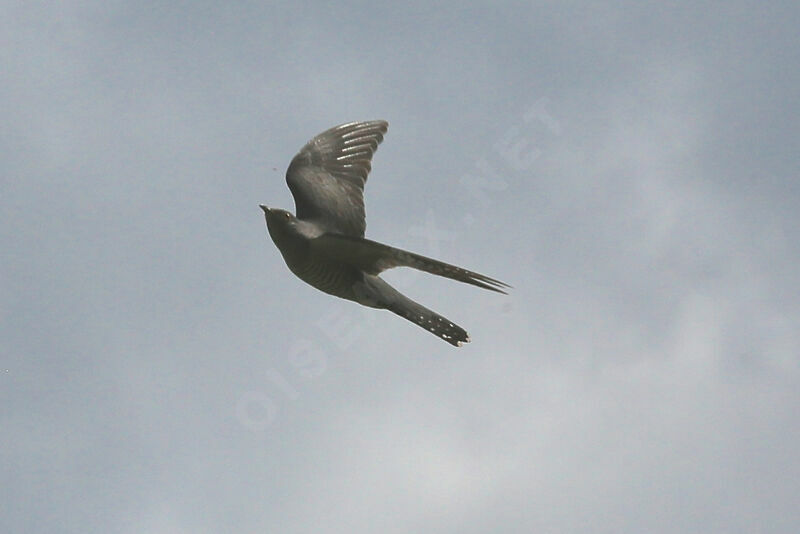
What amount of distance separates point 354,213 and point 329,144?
143cm

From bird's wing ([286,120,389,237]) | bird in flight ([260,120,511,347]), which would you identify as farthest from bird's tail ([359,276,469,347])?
bird's wing ([286,120,389,237])

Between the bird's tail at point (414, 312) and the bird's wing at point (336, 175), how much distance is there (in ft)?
3.27

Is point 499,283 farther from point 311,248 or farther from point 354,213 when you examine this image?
point 354,213

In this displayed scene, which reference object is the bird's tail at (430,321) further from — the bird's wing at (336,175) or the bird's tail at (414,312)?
the bird's wing at (336,175)

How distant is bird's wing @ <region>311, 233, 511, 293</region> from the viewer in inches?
400

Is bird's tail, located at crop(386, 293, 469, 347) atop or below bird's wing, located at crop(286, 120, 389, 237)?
below

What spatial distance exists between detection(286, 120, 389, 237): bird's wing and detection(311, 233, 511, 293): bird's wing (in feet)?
2.49

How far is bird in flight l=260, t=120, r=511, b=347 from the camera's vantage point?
10.7m

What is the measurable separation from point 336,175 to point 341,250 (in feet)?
7.50

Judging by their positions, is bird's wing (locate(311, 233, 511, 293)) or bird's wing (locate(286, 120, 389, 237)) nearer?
A: bird's wing (locate(311, 233, 511, 293))

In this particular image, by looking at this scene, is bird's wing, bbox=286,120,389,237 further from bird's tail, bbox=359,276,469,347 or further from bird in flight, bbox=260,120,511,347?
bird's tail, bbox=359,276,469,347

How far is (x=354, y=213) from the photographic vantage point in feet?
40.7

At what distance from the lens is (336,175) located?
510 inches

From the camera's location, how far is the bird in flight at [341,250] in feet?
35.0
